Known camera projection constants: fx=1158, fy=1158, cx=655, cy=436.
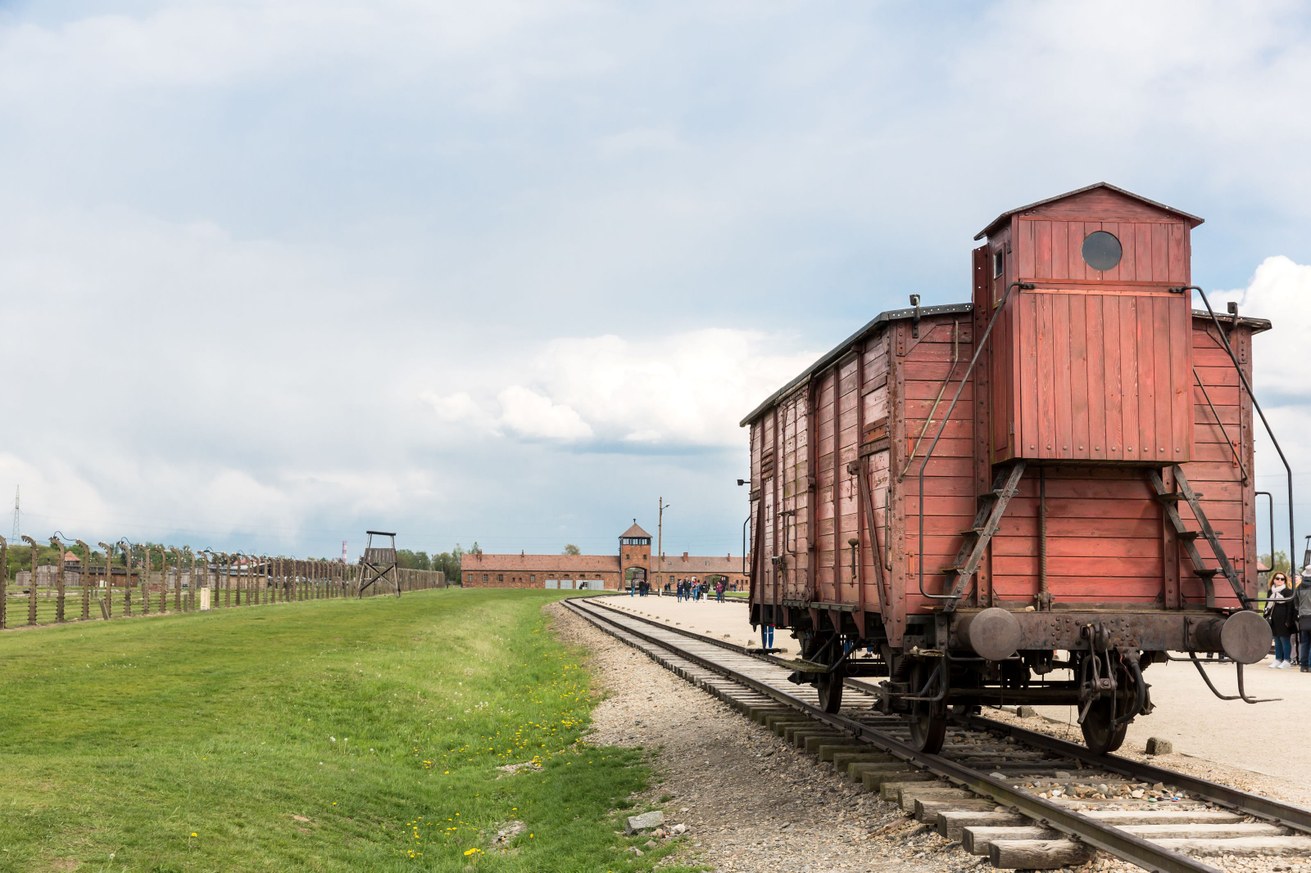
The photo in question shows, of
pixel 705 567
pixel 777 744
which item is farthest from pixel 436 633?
pixel 705 567

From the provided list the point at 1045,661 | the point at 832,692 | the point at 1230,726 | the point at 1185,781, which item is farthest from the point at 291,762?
the point at 1230,726

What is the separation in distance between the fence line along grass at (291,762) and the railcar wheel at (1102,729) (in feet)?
14.0

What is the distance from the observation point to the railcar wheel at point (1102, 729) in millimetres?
10438

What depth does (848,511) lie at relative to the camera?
11555 mm

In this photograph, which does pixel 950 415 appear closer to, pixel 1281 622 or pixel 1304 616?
pixel 1304 616

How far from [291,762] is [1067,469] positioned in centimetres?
922

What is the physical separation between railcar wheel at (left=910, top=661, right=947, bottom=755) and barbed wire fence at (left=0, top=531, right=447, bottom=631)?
18.2 m

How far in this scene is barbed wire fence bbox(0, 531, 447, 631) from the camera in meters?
28.9

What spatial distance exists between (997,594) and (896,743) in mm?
2187

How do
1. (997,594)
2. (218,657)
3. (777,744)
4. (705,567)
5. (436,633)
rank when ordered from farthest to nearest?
(705,567) → (436,633) → (218,657) → (777,744) → (997,594)

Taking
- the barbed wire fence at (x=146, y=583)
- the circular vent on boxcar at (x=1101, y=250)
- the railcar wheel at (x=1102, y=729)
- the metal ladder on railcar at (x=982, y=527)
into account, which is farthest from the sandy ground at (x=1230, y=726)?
the barbed wire fence at (x=146, y=583)

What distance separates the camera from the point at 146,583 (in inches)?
1336

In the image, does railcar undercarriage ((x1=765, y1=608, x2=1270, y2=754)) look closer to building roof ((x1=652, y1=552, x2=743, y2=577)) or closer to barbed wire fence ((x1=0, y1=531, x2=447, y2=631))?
barbed wire fence ((x1=0, y1=531, x2=447, y2=631))

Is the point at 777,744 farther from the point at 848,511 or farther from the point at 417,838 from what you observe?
the point at 417,838
